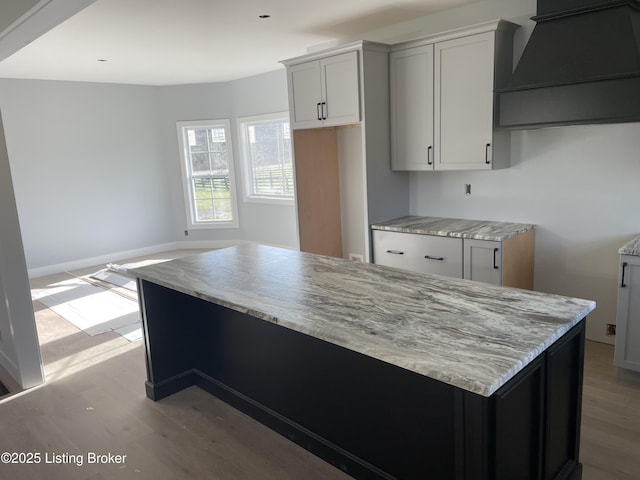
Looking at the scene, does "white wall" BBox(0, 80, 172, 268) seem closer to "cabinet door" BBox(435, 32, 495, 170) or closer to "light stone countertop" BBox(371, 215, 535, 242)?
"light stone countertop" BBox(371, 215, 535, 242)

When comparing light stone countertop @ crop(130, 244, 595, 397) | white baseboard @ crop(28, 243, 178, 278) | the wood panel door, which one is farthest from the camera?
white baseboard @ crop(28, 243, 178, 278)

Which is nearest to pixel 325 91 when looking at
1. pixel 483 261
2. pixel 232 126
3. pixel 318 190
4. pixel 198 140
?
pixel 318 190

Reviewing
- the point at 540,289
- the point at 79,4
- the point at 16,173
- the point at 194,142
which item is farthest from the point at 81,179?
the point at 540,289

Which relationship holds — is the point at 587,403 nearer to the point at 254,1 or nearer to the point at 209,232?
the point at 254,1

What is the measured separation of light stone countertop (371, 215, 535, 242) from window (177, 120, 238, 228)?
3.84m

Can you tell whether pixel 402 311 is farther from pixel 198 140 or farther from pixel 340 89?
pixel 198 140

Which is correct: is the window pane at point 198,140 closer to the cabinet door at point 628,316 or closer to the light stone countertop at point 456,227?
the light stone countertop at point 456,227

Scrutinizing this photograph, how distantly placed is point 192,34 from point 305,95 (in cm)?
109

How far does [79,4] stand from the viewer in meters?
2.28

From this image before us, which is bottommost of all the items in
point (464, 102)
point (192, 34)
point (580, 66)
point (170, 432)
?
point (170, 432)

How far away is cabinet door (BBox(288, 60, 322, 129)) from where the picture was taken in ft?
13.7

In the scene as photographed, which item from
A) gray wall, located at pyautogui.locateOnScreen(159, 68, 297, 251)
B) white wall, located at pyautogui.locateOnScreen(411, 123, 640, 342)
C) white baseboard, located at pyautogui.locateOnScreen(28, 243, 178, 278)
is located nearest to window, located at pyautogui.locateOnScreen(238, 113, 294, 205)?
gray wall, located at pyautogui.locateOnScreen(159, 68, 297, 251)

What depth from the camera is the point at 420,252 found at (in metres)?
3.83

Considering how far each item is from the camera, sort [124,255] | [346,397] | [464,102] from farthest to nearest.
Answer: [124,255] → [464,102] → [346,397]
